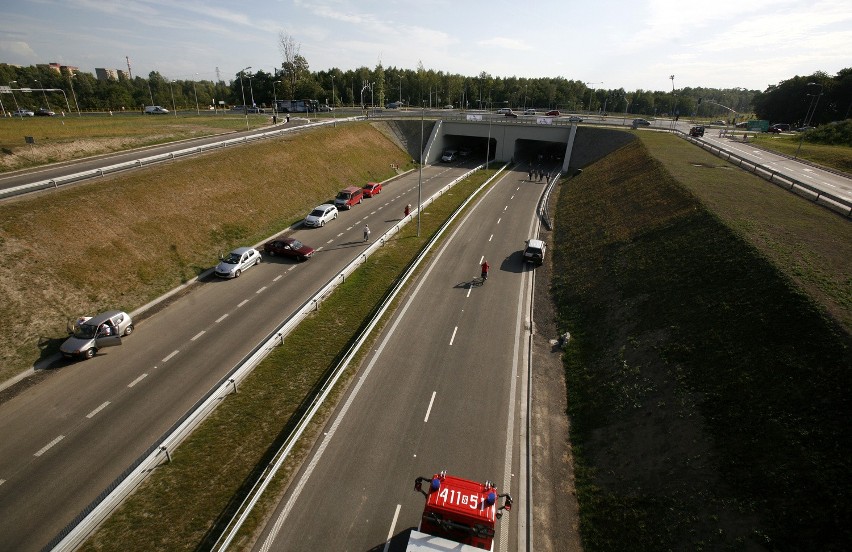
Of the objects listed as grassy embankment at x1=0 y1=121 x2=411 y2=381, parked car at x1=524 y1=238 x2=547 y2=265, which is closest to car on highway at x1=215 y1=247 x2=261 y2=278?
grassy embankment at x1=0 y1=121 x2=411 y2=381

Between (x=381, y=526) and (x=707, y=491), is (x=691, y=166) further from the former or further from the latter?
(x=381, y=526)

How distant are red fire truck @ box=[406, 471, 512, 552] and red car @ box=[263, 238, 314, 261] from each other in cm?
2296

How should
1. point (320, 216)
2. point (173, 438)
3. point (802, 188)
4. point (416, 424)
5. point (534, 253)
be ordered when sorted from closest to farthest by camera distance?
point (173, 438)
point (416, 424)
point (534, 253)
point (802, 188)
point (320, 216)

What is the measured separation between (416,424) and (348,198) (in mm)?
32491

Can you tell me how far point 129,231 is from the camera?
27812mm

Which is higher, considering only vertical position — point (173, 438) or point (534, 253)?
point (534, 253)

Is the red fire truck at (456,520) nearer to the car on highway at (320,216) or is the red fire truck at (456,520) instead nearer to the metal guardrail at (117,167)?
the car on highway at (320,216)

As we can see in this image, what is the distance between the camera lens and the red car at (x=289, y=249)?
3050 centimetres

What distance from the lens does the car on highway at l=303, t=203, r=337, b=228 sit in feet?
124

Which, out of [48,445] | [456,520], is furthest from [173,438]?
[456,520]

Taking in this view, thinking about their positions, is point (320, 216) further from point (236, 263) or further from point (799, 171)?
point (799, 171)

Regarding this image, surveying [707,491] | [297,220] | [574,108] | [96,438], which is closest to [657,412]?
[707,491]

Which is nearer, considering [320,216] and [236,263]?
[236,263]

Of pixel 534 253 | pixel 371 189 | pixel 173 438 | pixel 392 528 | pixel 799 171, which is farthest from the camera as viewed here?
pixel 371 189
